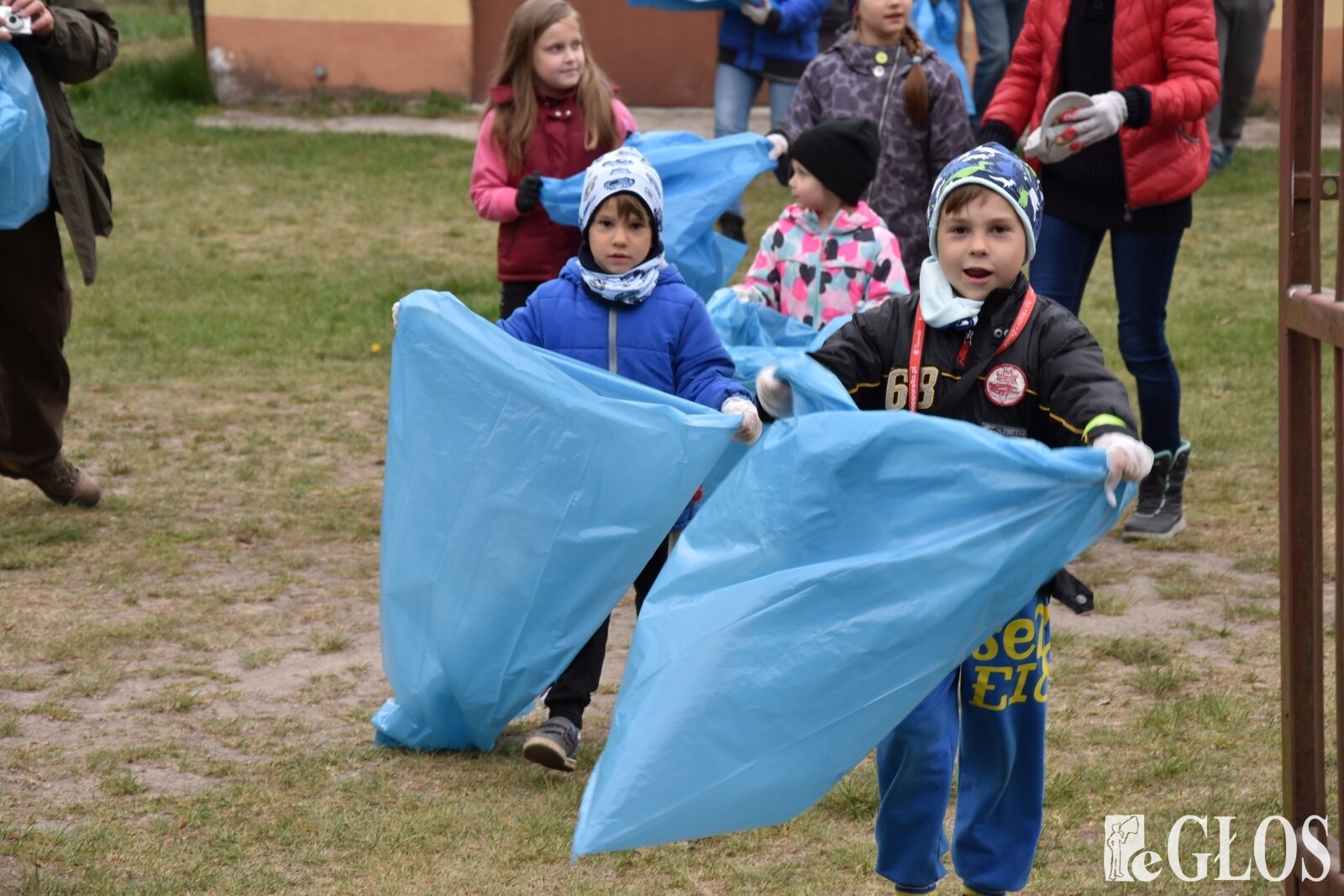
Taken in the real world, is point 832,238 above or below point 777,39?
above

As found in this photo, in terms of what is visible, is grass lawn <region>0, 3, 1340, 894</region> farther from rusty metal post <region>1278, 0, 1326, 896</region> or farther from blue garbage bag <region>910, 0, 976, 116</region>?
blue garbage bag <region>910, 0, 976, 116</region>

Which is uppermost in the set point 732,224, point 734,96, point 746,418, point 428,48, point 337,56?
point 746,418

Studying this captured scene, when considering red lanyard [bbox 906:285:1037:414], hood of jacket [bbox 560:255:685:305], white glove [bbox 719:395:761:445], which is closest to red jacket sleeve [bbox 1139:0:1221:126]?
hood of jacket [bbox 560:255:685:305]

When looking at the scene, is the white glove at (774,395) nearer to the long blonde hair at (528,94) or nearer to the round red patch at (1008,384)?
the round red patch at (1008,384)

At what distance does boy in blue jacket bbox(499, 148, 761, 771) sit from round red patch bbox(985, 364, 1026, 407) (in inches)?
42.0

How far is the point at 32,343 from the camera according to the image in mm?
5188

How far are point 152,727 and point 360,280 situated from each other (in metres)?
5.31

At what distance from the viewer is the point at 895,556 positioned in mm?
2463

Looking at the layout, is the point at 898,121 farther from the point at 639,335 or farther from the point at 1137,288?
the point at 639,335

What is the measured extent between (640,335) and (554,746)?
895 millimetres

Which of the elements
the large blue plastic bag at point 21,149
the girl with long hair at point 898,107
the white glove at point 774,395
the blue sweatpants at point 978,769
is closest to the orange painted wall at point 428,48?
the girl with long hair at point 898,107

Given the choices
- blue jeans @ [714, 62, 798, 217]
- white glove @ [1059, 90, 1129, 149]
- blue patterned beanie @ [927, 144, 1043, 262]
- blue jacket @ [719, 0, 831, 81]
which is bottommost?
blue jeans @ [714, 62, 798, 217]

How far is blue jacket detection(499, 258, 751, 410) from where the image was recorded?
3742mm

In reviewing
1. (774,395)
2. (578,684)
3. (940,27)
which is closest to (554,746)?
(578,684)
